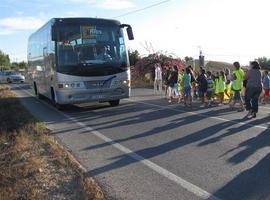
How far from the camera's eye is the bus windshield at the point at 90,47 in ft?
54.1

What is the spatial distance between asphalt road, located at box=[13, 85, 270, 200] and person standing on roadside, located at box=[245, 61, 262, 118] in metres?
0.42

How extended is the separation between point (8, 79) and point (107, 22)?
37.2 m

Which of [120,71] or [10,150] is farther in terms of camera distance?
[120,71]

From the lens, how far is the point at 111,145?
32.9 ft

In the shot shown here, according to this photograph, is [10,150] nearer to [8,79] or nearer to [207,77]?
[207,77]

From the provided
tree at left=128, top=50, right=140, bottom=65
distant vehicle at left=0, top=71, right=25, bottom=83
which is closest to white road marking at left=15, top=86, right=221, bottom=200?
tree at left=128, top=50, right=140, bottom=65

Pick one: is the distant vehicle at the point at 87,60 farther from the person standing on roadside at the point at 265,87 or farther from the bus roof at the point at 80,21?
the person standing on roadside at the point at 265,87

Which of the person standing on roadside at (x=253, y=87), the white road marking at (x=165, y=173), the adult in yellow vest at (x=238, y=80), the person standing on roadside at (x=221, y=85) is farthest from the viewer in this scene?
the person standing on roadside at (x=221, y=85)

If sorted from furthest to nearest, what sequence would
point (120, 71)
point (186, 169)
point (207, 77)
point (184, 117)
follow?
point (207, 77), point (120, 71), point (184, 117), point (186, 169)

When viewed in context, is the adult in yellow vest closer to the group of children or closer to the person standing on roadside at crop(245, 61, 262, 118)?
the group of children

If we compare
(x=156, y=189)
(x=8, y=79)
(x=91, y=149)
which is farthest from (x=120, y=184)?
(x=8, y=79)

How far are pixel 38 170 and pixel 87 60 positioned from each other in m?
9.34

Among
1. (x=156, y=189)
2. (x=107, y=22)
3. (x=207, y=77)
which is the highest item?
(x=107, y=22)

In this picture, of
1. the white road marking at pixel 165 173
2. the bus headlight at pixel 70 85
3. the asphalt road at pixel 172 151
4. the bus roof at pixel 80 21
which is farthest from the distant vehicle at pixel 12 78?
the white road marking at pixel 165 173
